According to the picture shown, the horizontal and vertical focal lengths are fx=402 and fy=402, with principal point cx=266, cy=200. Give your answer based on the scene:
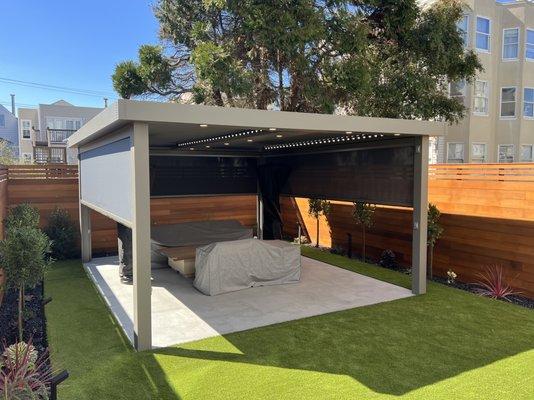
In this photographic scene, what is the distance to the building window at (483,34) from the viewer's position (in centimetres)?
1491

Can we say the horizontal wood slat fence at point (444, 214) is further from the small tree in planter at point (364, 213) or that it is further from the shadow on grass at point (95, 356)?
the shadow on grass at point (95, 356)

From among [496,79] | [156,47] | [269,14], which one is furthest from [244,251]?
[496,79]

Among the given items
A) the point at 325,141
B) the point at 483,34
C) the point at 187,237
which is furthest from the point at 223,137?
the point at 483,34

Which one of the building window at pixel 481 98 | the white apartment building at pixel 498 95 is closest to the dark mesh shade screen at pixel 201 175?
the white apartment building at pixel 498 95

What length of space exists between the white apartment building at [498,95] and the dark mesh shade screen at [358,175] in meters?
7.58

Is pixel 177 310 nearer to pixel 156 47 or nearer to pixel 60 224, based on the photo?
pixel 60 224

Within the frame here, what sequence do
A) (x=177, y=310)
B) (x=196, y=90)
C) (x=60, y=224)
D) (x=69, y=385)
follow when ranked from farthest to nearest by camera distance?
(x=196, y=90) < (x=60, y=224) < (x=177, y=310) < (x=69, y=385)

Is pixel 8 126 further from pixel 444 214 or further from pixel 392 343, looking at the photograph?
pixel 392 343

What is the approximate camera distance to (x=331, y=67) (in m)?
11.1

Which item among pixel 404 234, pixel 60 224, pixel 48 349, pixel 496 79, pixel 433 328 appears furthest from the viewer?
pixel 496 79

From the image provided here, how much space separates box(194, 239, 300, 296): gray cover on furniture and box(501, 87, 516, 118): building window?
12806 millimetres

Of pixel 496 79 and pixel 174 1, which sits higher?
pixel 174 1

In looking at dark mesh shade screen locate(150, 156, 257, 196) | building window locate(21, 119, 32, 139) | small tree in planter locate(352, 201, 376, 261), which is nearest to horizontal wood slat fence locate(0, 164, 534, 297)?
small tree in planter locate(352, 201, 376, 261)

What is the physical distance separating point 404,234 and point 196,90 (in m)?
7.58
